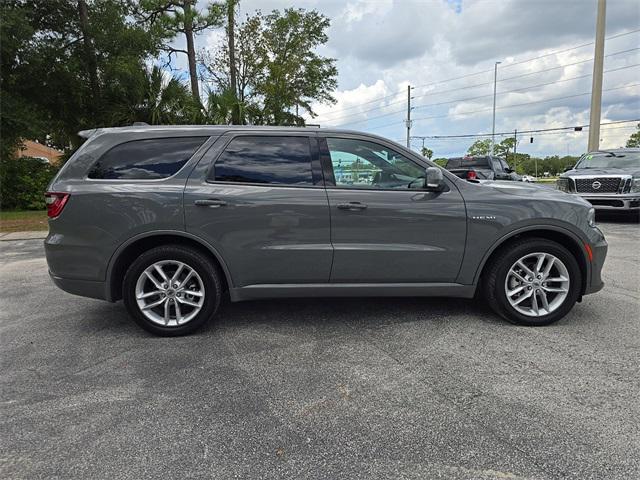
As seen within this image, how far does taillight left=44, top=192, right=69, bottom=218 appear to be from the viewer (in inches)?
150

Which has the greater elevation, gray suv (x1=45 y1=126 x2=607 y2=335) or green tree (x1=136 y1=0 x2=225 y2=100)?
green tree (x1=136 y1=0 x2=225 y2=100)

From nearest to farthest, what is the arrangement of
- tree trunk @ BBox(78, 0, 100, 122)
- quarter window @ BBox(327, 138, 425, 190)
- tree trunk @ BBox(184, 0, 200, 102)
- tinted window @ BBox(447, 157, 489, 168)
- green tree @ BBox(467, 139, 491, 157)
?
quarter window @ BBox(327, 138, 425, 190) → tree trunk @ BBox(78, 0, 100, 122) → tinted window @ BBox(447, 157, 489, 168) → tree trunk @ BBox(184, 0, 200, 102) → green tree @ BBox(467, 139, 491, 157)

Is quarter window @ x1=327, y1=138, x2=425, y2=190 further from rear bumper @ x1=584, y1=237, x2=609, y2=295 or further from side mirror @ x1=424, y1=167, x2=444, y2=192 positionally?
rear bumper @ x1=584, y1=237, x2=609, y2=295

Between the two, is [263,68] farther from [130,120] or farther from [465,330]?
[465,330]

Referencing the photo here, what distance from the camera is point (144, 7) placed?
18266mm

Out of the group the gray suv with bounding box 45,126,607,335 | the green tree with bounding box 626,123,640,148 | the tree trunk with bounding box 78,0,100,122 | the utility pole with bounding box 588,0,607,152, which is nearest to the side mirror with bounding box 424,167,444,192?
the gray suv with bounding box 45,126,607,335

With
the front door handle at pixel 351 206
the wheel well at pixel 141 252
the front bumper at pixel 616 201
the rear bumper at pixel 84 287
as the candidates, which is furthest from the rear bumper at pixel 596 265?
the front bumper at pixel 616 201

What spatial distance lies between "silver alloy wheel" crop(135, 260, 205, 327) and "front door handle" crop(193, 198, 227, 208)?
1.76 ft

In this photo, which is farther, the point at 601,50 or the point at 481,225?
the point at 601,50

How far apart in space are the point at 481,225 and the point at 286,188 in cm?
173

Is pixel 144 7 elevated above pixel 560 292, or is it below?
above

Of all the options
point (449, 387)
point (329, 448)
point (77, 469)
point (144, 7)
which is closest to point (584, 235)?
point (449, 387)

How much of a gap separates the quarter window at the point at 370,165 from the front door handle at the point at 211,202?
1013 millimetres

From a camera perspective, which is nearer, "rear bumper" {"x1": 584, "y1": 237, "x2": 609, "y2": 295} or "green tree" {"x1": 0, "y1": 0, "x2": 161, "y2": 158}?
"rear bumper" {"x1": 584, "y1": 237, "x2": 609, "y2": 295}
